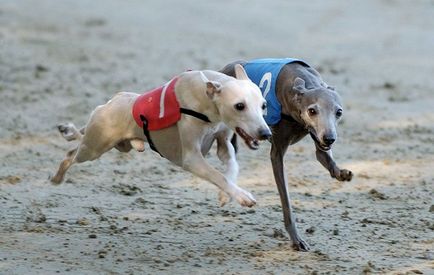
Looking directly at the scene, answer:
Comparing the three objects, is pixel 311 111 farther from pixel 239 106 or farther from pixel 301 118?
pixel 239 106

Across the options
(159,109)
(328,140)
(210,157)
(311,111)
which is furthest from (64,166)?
(210,157)

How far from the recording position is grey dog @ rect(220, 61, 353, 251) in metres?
5.38

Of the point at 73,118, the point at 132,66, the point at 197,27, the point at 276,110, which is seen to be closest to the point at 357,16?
the point at 197,27

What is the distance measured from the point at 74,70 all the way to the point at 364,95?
3.08 metres

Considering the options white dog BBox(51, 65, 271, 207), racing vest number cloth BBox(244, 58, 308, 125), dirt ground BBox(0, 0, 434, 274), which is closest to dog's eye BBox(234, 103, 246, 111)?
white dog BBox(51, 65, 271, 207)

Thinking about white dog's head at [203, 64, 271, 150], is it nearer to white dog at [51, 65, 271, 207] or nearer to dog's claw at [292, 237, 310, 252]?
white dog at [51, 65, 271, 207]

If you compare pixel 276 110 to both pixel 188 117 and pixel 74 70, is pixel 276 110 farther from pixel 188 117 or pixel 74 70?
pixel 74 70

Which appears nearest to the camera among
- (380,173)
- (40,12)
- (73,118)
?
(380,173)

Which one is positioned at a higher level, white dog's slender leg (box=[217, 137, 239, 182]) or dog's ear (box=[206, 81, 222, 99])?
dog's ear (box=[206, 81, 222, 99])

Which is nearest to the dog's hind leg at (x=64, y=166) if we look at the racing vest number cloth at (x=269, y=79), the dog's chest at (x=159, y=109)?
the dog's chest at (x=159, y=109)

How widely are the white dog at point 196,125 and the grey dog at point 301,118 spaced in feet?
0.87

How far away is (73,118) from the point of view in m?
9.26

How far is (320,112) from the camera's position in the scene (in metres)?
5.37

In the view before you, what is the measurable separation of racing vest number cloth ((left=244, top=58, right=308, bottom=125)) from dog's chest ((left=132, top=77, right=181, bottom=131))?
515mm
